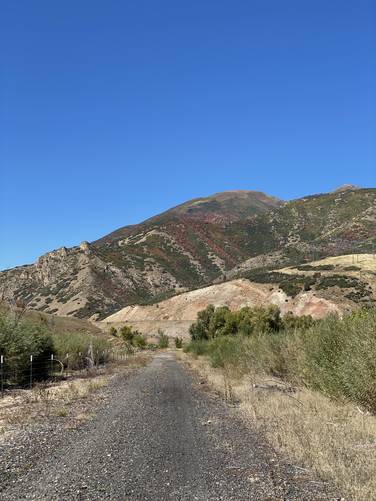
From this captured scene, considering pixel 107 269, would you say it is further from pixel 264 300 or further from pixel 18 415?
pixel 18 415

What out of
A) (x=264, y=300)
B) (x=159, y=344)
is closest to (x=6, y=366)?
(x=159, y=344)

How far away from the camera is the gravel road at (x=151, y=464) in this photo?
273 inches

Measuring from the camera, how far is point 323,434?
9.81 m

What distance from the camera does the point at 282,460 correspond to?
8766 millimetres

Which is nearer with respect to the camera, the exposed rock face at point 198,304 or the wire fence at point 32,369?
the wire fence at point 32,369

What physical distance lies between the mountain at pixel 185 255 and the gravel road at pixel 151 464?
10205cm

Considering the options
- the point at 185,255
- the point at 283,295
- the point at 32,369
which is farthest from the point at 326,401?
the point at 185,255

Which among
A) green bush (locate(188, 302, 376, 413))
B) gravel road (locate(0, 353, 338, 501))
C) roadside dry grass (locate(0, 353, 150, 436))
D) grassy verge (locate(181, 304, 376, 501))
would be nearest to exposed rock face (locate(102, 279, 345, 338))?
green bush (locate(188, 302, 376, 413))

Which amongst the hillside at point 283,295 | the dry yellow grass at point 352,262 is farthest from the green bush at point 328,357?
the dry yellow grass at point 352,262

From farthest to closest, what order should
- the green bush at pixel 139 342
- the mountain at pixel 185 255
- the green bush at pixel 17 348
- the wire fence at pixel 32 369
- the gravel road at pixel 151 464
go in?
the mountain at pixel 185 255, the green bush at pixel 139 342, the green bush at pixel 17 348, the wire fence at pixel 32 369, the gravel road at pixel 151 464

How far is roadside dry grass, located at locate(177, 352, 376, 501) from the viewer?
23.6 feet

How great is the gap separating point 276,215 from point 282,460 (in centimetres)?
17046

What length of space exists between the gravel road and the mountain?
335ft

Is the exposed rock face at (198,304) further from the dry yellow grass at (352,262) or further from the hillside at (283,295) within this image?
the dry yellow grass at (352,262)
